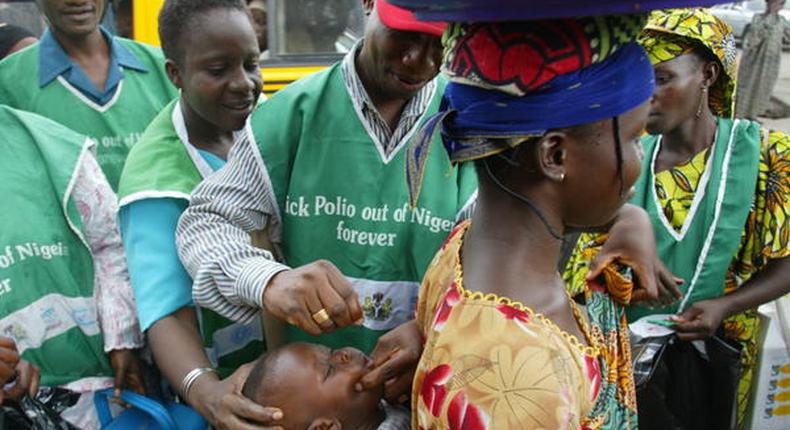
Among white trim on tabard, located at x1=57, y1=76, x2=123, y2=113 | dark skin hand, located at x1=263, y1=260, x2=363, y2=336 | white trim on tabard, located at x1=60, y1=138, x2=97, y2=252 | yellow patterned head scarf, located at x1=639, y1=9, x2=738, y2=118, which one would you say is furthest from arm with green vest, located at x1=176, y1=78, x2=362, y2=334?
white trim on tabard, located at x1=57, y1=76, x2=123, y2=113

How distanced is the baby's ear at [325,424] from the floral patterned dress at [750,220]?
1.02m

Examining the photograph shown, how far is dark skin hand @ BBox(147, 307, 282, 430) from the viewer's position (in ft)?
6.05

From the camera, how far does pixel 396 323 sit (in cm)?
223

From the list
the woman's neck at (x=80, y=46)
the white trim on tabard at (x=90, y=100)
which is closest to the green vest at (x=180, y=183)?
the white trim on tabard at (x=90, y=100)

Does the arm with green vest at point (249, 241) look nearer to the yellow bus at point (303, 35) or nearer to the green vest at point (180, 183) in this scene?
the green vest at point (180, 183)

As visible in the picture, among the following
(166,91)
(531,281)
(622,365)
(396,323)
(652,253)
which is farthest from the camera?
(166,91)

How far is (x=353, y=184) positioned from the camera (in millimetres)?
2188

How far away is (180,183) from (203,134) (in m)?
0.27

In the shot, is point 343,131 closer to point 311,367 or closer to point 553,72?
point 311,367

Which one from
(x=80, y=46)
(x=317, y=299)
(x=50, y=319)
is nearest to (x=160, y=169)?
(x=50, y=319)

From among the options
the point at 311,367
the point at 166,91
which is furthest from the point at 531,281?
the point at 166,91

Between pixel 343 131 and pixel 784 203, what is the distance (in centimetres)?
140

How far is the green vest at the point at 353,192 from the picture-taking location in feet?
7.13

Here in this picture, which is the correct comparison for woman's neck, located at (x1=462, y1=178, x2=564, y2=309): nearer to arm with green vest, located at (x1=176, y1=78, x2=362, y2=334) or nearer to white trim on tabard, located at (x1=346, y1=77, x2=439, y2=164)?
arm with green vest, located at (x1=176, y1=78, x2=362, y2=334)
